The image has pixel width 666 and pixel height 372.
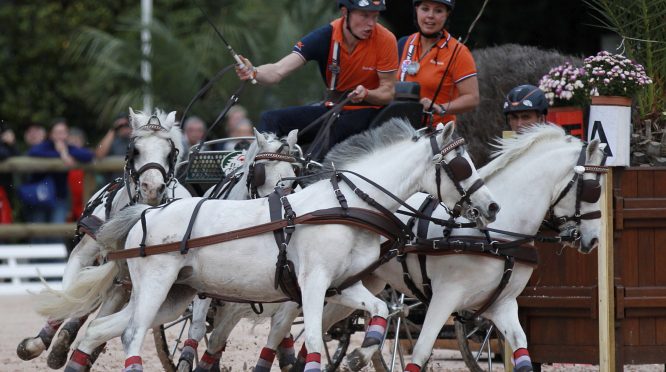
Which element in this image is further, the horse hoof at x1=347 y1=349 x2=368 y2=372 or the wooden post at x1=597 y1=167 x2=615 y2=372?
the wooden post at x1=597 y1=167 x2=615 y2=372

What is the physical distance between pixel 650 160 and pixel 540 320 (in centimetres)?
136

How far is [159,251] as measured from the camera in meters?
7.89

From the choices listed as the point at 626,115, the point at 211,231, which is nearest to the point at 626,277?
the point at 626,115

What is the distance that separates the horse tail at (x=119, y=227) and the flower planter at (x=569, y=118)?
3.09m

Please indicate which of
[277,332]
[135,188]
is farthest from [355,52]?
[277,332]

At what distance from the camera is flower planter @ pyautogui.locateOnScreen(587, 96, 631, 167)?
8.54 meters

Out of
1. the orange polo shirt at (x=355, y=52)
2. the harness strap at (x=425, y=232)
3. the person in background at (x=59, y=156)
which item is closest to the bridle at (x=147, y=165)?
the orange polo shirt at (x=355, y=52)

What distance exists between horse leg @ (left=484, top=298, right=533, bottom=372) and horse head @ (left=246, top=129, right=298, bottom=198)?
5.50 ft

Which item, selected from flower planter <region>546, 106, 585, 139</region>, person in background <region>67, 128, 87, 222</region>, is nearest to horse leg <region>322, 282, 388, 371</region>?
flower planter <region>546, 106, 585, 139</region>

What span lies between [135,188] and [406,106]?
1943 millimetres

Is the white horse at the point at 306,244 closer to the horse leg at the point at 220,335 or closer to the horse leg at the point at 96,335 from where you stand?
the horse leg at the point at 96,335

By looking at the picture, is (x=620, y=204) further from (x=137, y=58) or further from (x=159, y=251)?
(x=137, y=58)

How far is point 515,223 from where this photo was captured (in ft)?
27.2

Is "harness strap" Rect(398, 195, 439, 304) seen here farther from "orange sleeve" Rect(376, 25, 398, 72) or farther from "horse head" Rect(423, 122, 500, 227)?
"orange sleeve" Rect(376, 25, 398, 72)
